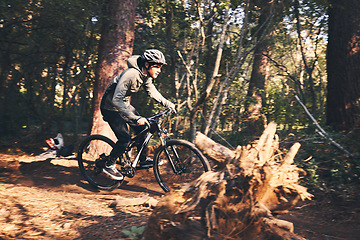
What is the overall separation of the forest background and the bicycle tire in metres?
0.96

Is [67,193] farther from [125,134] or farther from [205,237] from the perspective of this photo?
[205,237]

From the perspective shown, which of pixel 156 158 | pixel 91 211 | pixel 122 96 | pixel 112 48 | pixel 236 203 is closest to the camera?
pixel 236 203

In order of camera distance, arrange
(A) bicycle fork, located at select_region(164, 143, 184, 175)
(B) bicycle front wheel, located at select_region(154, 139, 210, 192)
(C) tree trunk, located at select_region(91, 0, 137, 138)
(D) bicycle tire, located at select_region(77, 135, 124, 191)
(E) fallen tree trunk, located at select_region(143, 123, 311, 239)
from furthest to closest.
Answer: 1. (C) tree trunk, located at select_region(91, 0, 137, 138)
2. (D) bicycle tire, located at select_region(77, 135, 124, 191)
3. (A) bicycle fork, located at select_region(164, 143, 184, 175)
4. (B) bicycle front wheel, located at select_region(154, 139, 210, 192)
5. (E) fallen tree trunk, located at select_region(143, 123, 311, 239)

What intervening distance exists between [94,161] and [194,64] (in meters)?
3.81

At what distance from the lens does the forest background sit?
20.6 feet

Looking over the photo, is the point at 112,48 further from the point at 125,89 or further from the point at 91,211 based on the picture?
the point at 91,211

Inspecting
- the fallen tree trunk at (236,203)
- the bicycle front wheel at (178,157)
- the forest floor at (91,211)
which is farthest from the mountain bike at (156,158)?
the fallen tree trunk at (236,203)

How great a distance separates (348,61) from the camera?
6844 mm

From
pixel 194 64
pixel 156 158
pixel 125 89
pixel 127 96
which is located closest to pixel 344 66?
pixel 194 64

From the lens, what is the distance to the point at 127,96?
181 inches

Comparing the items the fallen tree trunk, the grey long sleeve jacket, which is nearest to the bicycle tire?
the grey long sleeve jacket

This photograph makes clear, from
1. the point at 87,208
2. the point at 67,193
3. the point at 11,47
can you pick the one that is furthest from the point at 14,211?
the point at 11,47

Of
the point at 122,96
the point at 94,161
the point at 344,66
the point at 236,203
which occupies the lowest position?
the point at 94,161

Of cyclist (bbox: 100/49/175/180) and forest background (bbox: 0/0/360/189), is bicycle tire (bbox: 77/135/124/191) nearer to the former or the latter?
cyclist (bbox: 100/49/175/180)
